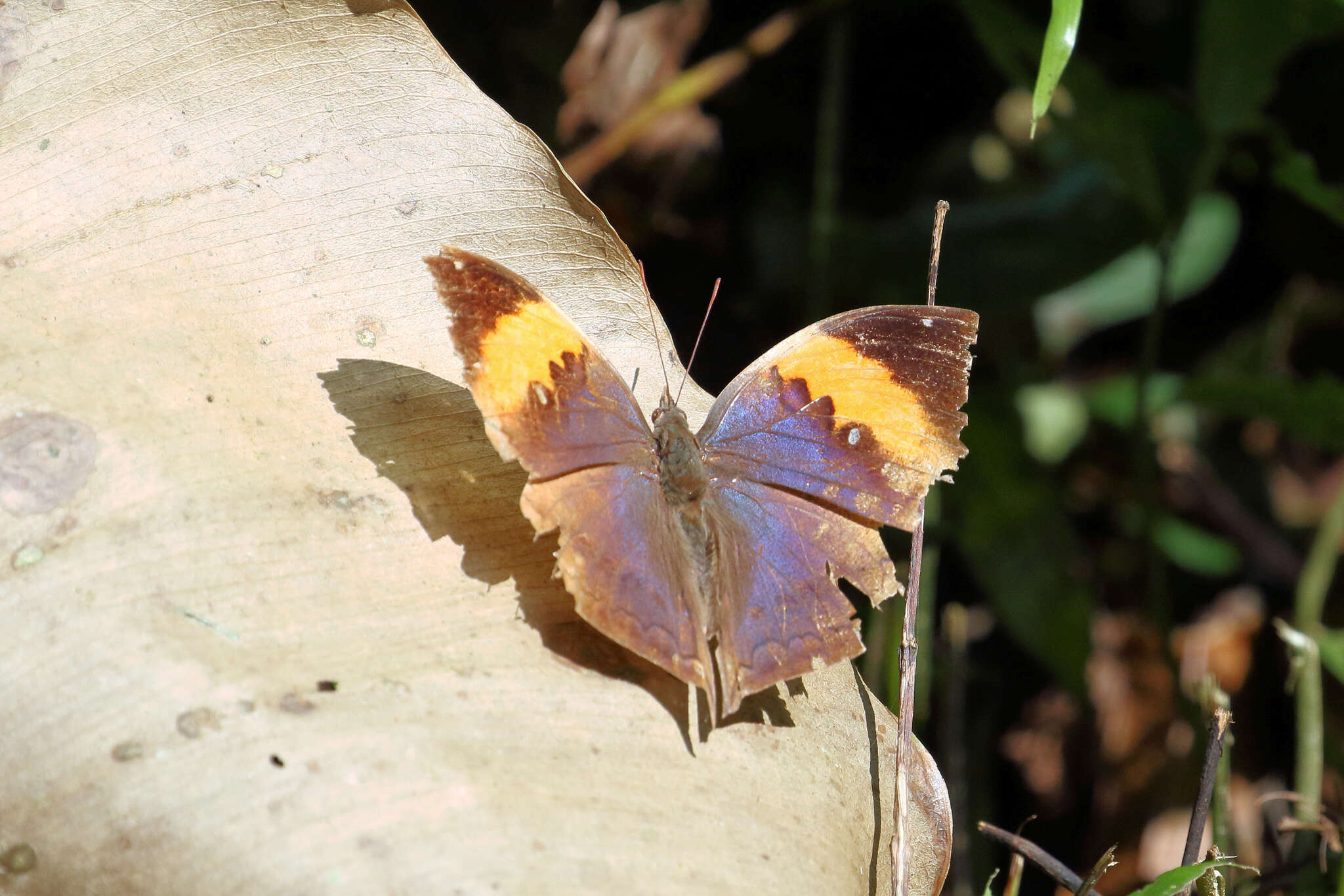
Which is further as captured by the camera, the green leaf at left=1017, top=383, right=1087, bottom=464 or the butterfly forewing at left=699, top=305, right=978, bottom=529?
the green leaf at left=1017, top=383, right=1087, bottom=464

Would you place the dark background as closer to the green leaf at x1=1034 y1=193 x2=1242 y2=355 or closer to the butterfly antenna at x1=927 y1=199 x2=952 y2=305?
the green leaf at x1=1034 y1=193 x2=1242 y2=355

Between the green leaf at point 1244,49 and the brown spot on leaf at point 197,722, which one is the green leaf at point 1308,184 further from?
the brown spot on leaf at point 197,722

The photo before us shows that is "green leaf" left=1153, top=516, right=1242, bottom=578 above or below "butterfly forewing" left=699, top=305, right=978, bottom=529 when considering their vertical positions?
below

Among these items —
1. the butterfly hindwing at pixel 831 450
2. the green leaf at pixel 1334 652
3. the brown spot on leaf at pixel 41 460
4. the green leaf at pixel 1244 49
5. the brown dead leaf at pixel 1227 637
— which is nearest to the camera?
the brown spot on leaf at pixel 41 460

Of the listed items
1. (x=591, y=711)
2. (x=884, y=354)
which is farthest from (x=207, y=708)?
(x=884, y=354)

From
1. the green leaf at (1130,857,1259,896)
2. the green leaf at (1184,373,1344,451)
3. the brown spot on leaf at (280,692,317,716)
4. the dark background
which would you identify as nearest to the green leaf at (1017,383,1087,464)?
the dark background

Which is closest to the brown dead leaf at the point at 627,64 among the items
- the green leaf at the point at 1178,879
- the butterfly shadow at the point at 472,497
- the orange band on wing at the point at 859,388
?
the orange band on wing at the point at 859,388

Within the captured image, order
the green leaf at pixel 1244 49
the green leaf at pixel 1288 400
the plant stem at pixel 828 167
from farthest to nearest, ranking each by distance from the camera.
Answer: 1. the plant stem at pixel 828 167
2. the green leaf at pixel 1288 400
3. the green leaf at pixel 1244 49
